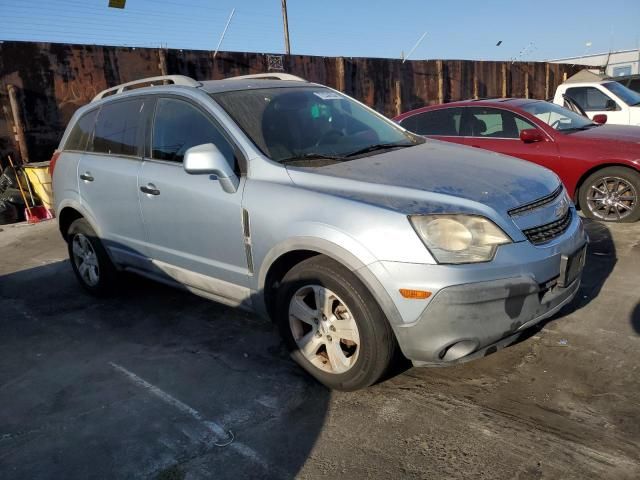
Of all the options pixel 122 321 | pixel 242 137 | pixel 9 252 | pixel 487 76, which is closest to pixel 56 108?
pixel 9 252

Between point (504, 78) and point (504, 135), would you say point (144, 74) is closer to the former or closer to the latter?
point (504, 135)

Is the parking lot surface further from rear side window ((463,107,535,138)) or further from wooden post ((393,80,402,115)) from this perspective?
wooden post ((393,80,402,115))

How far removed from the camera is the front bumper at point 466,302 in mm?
2508

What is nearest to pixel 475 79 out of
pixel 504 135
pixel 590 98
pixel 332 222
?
pixel 590 98

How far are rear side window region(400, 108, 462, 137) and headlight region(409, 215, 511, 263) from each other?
15.3 feet

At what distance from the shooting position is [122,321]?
4391mm

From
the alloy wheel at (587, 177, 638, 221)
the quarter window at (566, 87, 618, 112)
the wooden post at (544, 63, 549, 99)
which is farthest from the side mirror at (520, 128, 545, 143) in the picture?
the wooden post at (544, 63, 549, 99)

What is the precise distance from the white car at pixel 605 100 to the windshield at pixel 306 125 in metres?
6.73

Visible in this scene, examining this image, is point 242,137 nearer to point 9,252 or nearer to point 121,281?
point 121,281

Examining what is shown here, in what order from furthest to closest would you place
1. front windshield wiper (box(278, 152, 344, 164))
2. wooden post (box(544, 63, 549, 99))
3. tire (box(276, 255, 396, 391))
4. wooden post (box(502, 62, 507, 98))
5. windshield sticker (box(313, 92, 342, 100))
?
wooden post (box(544, 63, 549, 99)) < wooden post (box(502, 62, 507, 98)) < windshield sticker (box(313, 92, 342, 100)) < front windshield wiper (box(278, 152, 344, 164)) < tire (box(276, 255, 396, 391))

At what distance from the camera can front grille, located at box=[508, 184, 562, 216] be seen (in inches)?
110

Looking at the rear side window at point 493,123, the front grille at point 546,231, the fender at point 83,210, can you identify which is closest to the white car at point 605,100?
the rear side window at point 493,123

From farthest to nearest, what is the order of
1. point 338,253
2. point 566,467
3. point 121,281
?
A: point 121,281 → point 338,253 → point 566,467

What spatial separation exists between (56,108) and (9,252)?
3.52 meters
